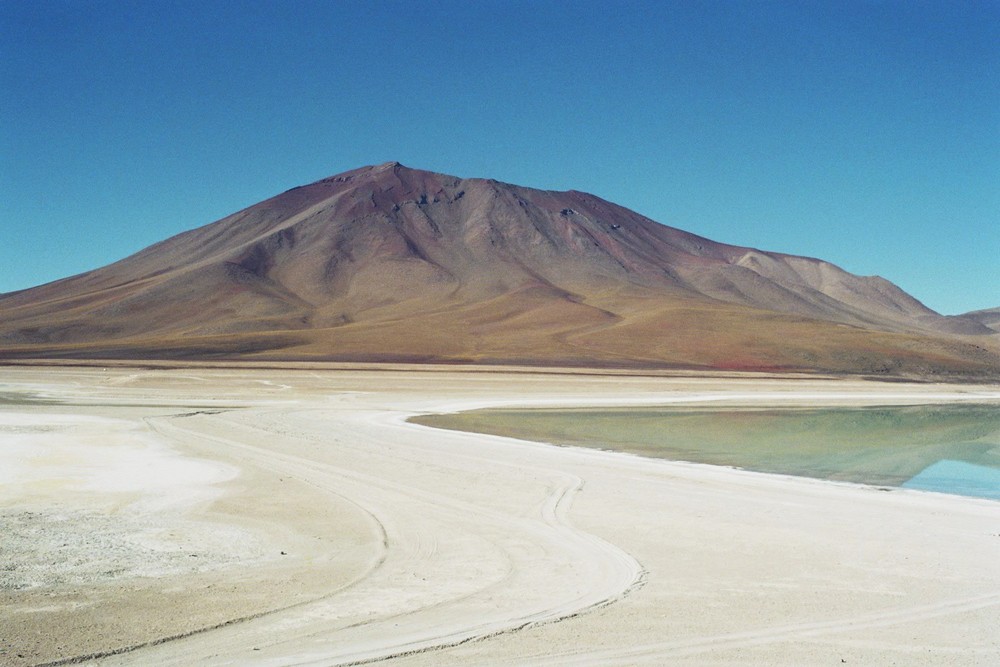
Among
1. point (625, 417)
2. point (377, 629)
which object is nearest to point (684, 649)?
point (377, 629)

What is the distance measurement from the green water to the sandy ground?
309 cm

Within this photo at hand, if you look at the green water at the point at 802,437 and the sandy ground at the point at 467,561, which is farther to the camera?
the green water at the point at 802,437

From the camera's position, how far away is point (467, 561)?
10789 millimetres

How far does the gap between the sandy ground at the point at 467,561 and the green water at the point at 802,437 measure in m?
3.09

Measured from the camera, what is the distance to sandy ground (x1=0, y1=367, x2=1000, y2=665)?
759cm

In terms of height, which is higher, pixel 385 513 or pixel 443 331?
pixel 443 331

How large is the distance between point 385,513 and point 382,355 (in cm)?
9519

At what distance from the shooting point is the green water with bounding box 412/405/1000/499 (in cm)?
2181

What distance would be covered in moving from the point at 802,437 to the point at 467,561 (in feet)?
75.3

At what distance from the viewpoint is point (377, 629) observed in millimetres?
7949

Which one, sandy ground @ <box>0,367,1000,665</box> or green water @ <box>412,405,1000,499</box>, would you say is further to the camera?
green water @ <box>412,405,1000,499</box>

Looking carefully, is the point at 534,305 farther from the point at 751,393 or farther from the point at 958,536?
the point at 958,536

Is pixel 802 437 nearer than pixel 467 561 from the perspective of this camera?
No

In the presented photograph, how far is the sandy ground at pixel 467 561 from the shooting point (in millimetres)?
7586
